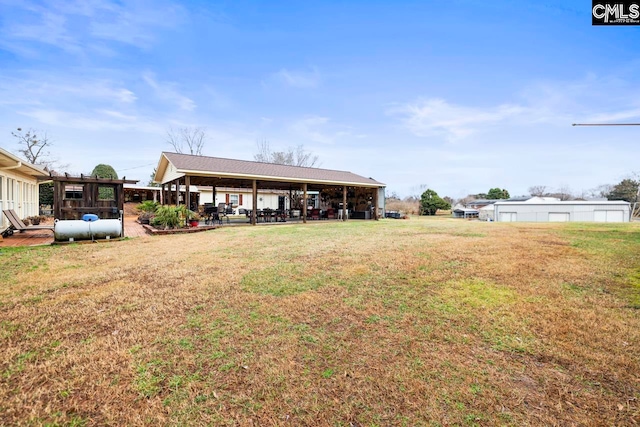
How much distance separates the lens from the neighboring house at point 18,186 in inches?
357

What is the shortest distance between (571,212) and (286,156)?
31188 millimetres

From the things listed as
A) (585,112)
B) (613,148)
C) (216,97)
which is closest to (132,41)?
(216,97)

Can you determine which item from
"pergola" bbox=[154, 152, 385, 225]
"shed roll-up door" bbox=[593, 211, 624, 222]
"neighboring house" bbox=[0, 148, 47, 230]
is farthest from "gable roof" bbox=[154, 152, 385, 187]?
"shed roll-up door" bbox=[593, 211, 624, 222]

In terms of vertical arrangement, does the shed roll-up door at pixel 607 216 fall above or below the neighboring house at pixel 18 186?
below

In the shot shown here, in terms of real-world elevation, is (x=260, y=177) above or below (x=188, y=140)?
below

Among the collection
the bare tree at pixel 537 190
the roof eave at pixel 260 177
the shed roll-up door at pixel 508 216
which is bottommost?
the shed roll-up door at pixel 508 216

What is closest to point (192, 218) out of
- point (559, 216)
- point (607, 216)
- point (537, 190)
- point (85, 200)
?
point (85, 200)

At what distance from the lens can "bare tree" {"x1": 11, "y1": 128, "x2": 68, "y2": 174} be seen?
26922 mm

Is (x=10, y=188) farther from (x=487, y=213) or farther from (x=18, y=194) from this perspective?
(x=487, y=213)

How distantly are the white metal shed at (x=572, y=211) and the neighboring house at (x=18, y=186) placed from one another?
110 feet

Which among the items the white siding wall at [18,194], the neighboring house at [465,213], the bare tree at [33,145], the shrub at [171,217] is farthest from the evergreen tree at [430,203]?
the bare tree at [33,145]

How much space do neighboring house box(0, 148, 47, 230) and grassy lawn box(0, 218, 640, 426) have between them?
5969 mm

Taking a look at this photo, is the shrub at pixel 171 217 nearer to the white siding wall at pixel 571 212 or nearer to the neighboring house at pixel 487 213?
the white siding wall at pixel 571 212

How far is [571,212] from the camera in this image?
2547cm
